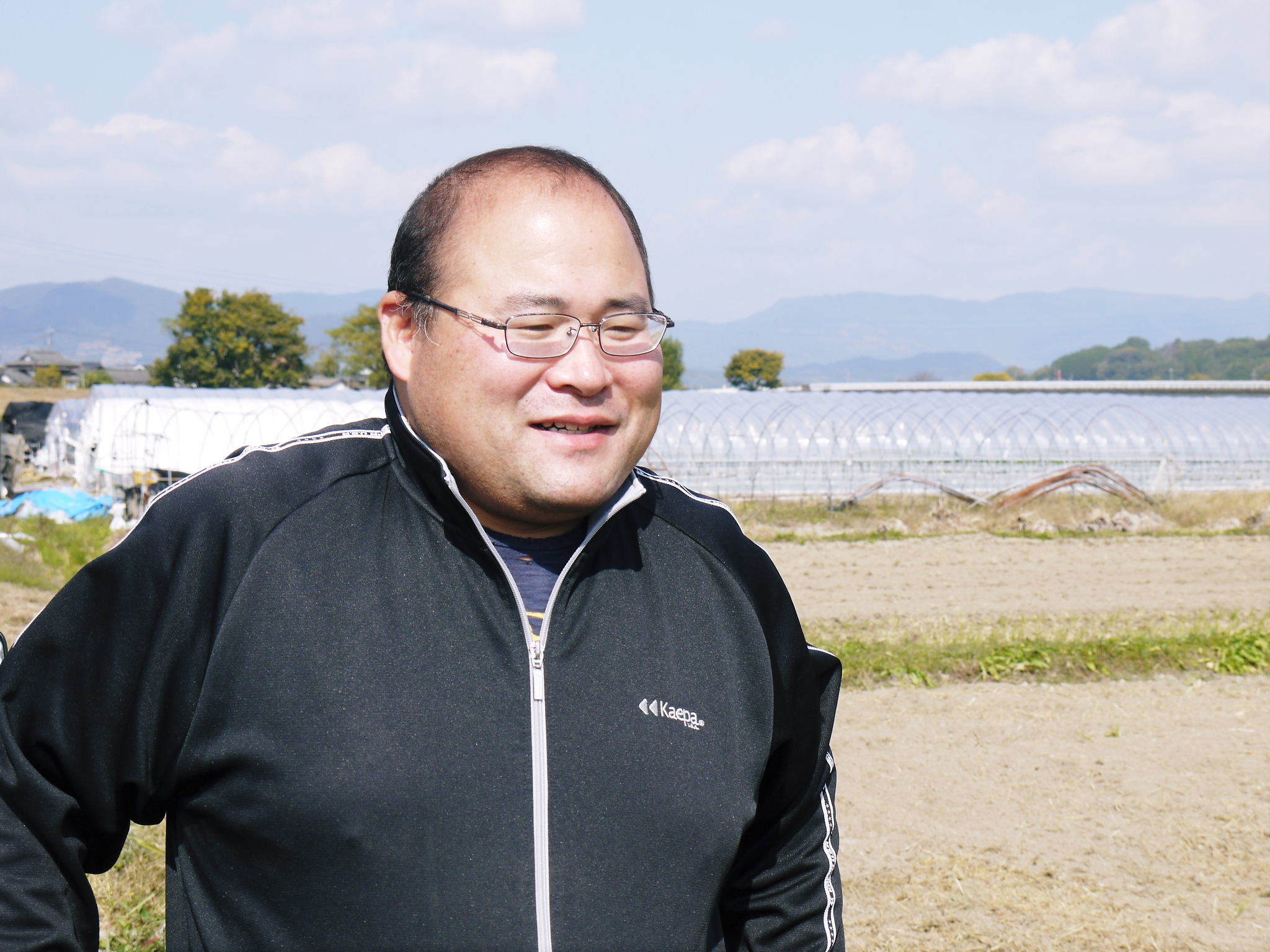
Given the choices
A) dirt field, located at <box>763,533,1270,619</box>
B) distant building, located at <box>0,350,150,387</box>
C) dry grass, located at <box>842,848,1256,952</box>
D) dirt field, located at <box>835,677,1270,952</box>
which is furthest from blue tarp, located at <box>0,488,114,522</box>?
distant building, located at <box>0,350,150,387</box>

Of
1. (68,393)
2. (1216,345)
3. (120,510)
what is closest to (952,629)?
(120,510)

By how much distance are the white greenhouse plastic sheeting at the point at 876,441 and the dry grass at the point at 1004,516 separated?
1.15m

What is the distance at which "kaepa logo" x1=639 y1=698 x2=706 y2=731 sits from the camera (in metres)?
1.69

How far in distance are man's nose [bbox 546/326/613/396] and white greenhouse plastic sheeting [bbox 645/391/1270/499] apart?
1913 centimetres

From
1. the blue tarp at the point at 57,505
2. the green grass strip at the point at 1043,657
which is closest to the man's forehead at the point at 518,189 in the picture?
the green grass strip at the point at 1043,657

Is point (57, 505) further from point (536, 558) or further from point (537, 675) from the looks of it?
point (537, 675)

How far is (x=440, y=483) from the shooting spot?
1705 mm

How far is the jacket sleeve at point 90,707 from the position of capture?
1497mm

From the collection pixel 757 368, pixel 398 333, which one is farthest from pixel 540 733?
pixel 757 368

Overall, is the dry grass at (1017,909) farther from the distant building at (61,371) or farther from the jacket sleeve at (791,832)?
the distant building at (61,371)

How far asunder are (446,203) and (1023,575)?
41.9 ft

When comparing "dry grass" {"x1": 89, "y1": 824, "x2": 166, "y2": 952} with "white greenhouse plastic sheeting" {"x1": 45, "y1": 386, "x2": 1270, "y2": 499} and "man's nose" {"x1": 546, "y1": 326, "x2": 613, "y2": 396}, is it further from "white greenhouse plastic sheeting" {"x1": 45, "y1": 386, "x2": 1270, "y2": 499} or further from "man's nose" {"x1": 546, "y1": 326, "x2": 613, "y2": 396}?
"white greenhouse plastic sheeting" {"x1": 45, "y1": 386, "x2": 1270, "y2": 499}

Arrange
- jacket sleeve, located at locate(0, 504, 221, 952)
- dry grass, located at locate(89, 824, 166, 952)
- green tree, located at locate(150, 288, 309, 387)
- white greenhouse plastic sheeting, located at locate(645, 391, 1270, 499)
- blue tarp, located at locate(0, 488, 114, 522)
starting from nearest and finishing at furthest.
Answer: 1. jacket sleeve, located at locate(0, 504, 221, 952)
2. dry grass, located at locate(89, 824, 166, 952)
3. blue tarp, located at locate(0, 488, 114, 522)
4. white greenhouse plastic sheeting, located at locate(645, 391, 1270, 499)
5. green tree, located at locate(150, 288, 309, 387)

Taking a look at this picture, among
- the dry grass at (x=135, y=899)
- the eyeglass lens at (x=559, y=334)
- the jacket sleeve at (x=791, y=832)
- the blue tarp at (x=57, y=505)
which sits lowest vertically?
the blue tarp at (x=57, y=505)
